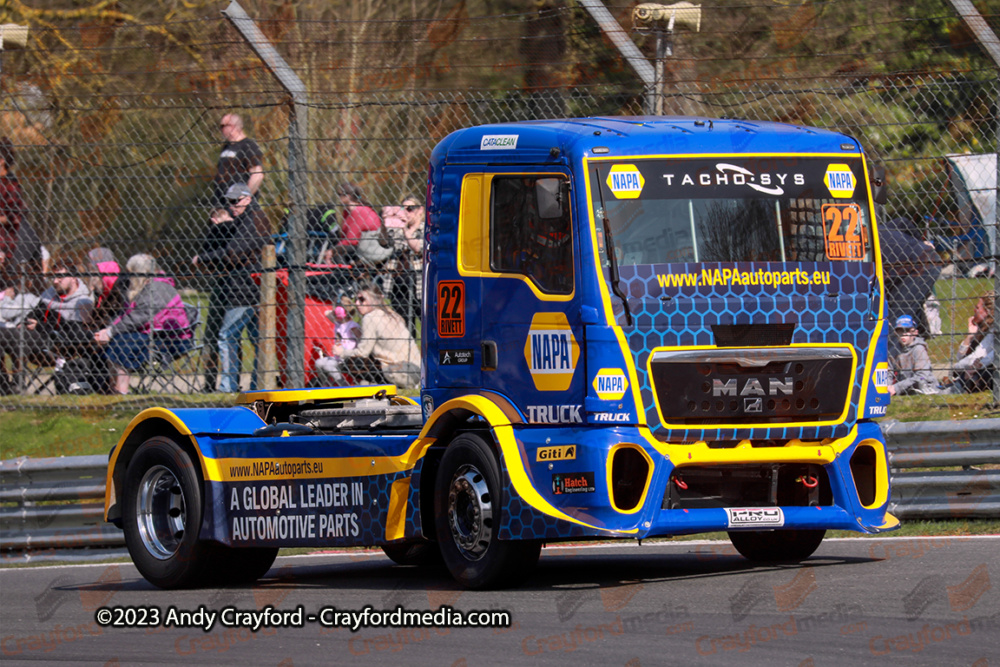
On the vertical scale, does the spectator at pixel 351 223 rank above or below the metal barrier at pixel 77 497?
above

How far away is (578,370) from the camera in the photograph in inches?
348

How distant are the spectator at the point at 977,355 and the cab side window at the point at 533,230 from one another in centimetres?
430

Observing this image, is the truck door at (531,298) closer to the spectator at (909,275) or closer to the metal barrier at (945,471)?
the metal barrier at (945,471)

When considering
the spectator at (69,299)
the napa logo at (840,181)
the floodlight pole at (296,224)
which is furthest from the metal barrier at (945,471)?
the spectator at (69,299)

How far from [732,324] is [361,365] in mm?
4964

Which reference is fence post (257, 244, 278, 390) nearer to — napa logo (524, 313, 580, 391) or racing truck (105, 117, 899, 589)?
racing truck (105, 117, 899, 589)

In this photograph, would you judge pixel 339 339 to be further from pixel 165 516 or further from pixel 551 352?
pixel 551 352

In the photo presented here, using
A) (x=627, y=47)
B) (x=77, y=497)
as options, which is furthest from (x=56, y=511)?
(x=627, y=47)

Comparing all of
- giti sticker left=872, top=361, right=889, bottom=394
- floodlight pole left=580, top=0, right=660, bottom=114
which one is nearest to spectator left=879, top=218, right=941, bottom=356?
floodlight pole left=580, top=0, right=660, bottom=114

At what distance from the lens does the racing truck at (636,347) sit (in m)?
8.80

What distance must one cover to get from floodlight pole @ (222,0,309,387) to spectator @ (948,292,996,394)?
4.96m

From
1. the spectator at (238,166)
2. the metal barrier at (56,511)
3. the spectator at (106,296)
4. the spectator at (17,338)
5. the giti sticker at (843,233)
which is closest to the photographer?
the giti sticker at (843,233)

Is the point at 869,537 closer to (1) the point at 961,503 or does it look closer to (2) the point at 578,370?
(1) the point at 961,503

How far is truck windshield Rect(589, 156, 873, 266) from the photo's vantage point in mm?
8922
